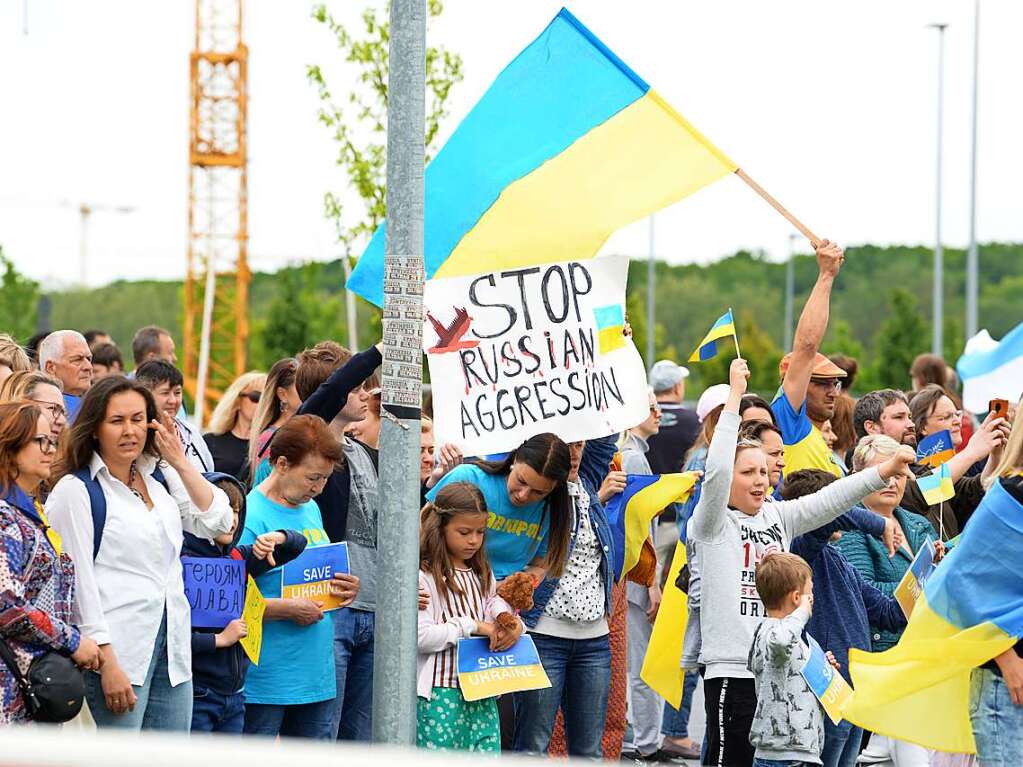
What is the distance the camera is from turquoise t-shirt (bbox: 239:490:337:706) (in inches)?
251

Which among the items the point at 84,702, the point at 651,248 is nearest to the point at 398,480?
the point at 84,702

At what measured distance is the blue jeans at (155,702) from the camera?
5.55m

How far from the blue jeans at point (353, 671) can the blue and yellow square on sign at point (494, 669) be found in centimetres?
66

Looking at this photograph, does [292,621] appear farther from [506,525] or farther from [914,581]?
[914,581]

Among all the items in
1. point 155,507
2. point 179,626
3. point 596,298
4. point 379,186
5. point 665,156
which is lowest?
point 179,626

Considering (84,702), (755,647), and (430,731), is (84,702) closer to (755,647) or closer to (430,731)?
(430,731)

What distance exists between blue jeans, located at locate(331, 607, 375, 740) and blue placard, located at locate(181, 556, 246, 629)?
0.85 metres

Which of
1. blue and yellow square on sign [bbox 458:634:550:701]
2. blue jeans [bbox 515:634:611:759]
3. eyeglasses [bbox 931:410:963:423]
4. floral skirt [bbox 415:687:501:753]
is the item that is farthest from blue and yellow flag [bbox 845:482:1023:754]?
eyeglasses [bbox 931:410:963:423]

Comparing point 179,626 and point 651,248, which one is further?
point 651,248

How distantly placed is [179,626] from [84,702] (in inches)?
17.2

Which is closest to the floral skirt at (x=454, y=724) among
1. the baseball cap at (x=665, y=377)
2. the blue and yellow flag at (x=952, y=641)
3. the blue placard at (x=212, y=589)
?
the blue placard at (x=212, y=589)

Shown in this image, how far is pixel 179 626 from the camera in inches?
227

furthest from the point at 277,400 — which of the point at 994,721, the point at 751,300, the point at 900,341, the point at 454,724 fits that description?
the point at 751,300

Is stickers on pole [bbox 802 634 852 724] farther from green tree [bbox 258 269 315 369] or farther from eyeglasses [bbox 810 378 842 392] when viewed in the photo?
green tree [bbox 258 269 315 369]
